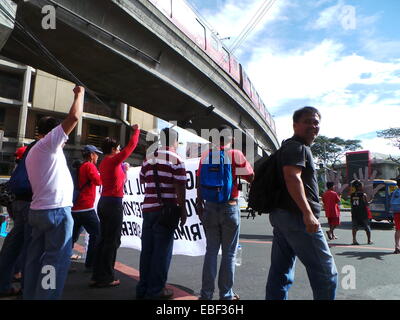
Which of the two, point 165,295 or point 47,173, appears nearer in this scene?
point 47,173

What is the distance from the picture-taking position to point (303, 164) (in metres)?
2.13

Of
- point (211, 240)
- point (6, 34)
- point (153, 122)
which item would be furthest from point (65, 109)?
point (211, 240)

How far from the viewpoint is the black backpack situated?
2301 mm

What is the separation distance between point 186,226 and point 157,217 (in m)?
1.21

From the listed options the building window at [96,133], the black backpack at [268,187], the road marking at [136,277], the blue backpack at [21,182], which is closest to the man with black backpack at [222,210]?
the road marking at [136,277]

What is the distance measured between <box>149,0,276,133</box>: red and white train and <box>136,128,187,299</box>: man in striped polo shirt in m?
9.11

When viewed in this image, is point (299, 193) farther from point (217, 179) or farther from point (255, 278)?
point (255, 278)

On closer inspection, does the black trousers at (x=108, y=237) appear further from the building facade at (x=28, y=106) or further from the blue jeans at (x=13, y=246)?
the building facade at (x=28, y=106)

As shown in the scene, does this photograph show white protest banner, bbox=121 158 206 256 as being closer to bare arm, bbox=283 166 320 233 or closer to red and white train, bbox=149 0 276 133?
bare arm, bbox=283 166 320 233

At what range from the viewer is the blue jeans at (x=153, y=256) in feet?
9.31

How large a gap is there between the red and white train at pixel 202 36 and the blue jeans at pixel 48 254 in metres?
10.0

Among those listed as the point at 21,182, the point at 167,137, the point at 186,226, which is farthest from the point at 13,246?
the point at 186,226

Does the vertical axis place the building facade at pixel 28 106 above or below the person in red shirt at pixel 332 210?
above

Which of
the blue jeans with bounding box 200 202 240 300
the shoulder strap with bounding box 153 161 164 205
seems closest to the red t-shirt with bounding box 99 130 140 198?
the shoulder strap with bounding box 153 161 164 205
